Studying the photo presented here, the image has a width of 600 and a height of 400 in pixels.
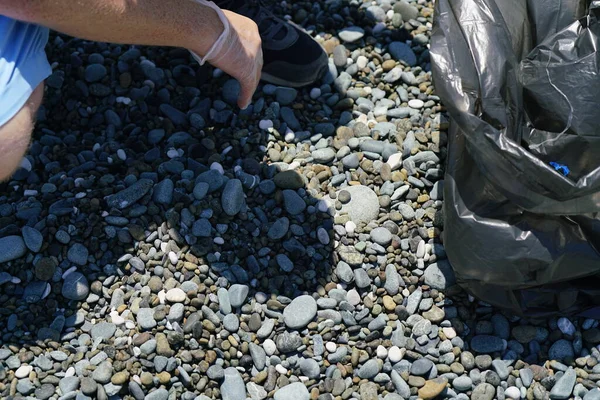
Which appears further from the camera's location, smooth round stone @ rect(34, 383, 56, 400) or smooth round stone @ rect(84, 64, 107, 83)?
smooth round stone @ rect(84, 64, 107, 83)

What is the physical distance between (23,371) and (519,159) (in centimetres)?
147

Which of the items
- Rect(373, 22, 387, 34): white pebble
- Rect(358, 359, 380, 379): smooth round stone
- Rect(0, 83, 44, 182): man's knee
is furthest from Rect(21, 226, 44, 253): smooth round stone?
Rect(373, 22, 387, 34): white pebble

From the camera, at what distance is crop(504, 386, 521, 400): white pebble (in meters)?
2.23

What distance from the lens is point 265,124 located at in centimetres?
271

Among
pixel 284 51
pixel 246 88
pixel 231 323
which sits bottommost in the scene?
pixel 231 323

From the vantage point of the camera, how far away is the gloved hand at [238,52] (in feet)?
7.33

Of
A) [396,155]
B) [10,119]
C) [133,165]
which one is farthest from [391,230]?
[10,119]

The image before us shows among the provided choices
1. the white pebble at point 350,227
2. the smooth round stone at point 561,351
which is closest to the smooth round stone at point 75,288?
the white pebble at point 350,227

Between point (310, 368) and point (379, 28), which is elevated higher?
point (379, 28)

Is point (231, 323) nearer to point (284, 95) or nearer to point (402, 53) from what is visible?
point (284, 95)

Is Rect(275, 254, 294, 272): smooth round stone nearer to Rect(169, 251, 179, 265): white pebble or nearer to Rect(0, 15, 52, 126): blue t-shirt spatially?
Rect(169, 251, 179, 265): white pebble

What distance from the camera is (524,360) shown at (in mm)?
2312

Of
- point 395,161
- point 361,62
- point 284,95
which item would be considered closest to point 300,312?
point 395,161

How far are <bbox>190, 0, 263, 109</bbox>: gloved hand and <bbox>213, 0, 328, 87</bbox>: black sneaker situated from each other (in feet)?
1.38
